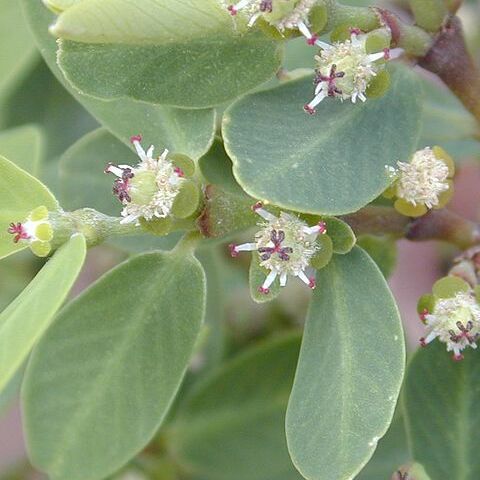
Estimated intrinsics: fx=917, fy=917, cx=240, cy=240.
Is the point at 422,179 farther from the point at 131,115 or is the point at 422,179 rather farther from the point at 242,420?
the point at 242,420

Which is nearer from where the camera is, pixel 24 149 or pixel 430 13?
pixel 430 13

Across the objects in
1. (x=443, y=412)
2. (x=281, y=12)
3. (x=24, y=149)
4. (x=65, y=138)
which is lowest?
(x=65, y=138)

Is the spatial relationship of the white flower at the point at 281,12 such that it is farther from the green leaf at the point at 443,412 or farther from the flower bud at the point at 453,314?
the green leaf at the point at 443,412

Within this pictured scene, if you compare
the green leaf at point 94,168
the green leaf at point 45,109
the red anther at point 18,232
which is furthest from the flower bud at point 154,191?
the green leaf at point 45,109

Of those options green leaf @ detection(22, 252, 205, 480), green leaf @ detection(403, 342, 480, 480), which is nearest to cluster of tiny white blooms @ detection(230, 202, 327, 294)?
green leaf @ detection(22, 252, 205, 480)

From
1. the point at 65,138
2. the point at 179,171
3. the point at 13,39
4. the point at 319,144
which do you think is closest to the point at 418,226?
the point at 319,144

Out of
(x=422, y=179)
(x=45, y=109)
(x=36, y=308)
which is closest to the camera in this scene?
(x=36, y=308)
